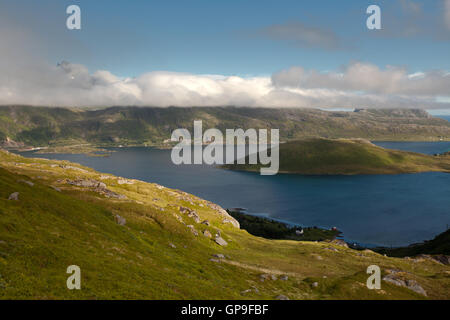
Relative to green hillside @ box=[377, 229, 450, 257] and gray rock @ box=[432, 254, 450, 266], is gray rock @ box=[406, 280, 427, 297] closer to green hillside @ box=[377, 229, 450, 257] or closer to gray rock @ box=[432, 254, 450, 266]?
gray rock @ box=[432, 254, 450, 266]

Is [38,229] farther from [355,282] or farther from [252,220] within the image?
[252,220]

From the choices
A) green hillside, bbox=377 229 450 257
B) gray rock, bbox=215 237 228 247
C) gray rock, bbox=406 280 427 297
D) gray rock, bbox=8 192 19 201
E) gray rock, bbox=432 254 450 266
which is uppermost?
gray rock, bbox=8 192 19 201

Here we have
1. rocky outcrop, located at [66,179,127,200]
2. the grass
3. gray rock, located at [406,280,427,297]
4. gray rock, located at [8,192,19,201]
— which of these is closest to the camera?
gray rock, located at [8,192,19,201]

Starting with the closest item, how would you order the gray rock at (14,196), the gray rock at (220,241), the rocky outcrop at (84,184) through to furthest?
the gray rock at (14,196) → the gray rock at (220,241) → the rocky outcrop at (84,184)

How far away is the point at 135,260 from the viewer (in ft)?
126

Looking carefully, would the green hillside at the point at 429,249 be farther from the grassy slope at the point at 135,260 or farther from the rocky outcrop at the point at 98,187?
the rocky outcrop at the point at 98,187

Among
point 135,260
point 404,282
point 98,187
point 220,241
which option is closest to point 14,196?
point 135,260

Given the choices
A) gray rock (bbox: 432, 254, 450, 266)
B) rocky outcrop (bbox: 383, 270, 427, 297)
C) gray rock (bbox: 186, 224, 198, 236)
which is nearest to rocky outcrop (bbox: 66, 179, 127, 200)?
gray rock (bbox: 186, 224, 198, 236)

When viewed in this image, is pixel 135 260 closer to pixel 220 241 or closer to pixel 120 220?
pixel 120 220

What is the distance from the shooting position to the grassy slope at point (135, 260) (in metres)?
27.1

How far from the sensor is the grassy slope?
27.1 meters

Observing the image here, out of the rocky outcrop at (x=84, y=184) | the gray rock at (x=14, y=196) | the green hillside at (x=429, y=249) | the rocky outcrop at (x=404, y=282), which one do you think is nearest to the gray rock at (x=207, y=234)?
the rocky outcrop at (x=84, y=184)
